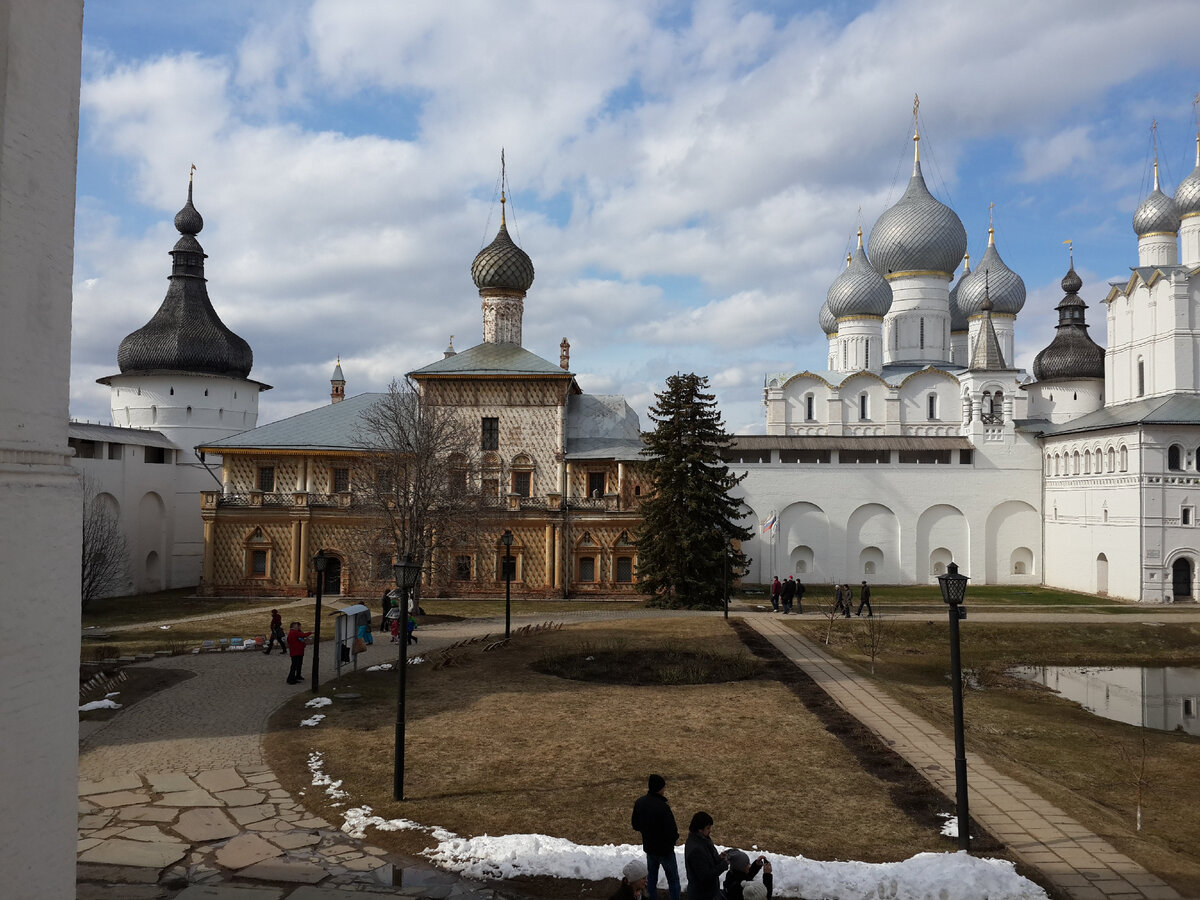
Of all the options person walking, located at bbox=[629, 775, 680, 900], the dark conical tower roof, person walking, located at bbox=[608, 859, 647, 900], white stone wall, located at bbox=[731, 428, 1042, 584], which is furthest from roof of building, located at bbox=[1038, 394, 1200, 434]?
the dark conical tower roof

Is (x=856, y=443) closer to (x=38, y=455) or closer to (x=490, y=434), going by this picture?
(x=490, y=434)

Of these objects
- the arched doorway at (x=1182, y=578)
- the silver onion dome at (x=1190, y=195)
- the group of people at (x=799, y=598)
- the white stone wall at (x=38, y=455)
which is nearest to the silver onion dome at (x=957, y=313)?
the silver onion dome at (x=1190, y=195)

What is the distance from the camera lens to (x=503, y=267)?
37.7 metres

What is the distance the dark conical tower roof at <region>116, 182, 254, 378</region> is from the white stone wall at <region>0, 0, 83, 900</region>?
121 ft

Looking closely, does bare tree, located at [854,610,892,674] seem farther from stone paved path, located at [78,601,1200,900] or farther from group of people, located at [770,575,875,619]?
stone paved path, located at [78,601,1200,900]

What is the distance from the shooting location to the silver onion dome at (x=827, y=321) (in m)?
48.9

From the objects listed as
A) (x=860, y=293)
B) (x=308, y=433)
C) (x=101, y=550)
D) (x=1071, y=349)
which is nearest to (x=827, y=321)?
(x=860, y=293)

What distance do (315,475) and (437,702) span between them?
2264cm

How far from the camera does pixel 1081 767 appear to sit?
12172 mm

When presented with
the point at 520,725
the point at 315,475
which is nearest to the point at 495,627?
the point at 520,725

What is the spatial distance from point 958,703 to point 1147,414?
2933cm

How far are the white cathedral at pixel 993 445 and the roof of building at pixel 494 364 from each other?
10.2 meters

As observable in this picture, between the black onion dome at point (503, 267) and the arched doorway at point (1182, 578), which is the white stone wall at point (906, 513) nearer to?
the arched doorway at point (1182, 578)

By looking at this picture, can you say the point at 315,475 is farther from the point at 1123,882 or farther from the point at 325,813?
the point at 1123,882
